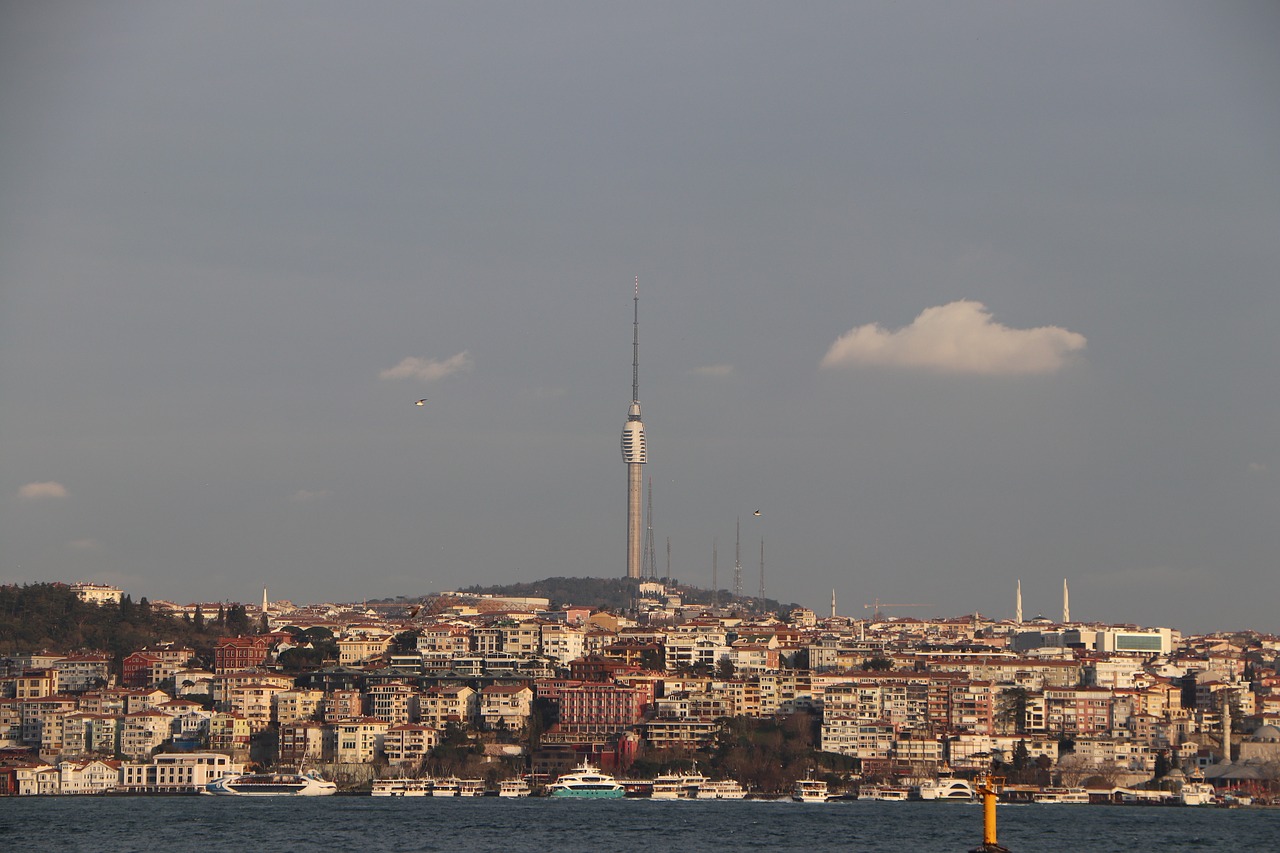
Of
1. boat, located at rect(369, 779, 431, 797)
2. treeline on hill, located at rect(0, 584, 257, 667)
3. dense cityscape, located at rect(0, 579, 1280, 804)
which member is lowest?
boat, located at rect(369, 779, 431, 797)

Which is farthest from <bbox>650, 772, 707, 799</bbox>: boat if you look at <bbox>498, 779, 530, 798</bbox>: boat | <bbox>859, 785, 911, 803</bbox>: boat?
<bbox>859, 785, 911, 803</bbox>: boat

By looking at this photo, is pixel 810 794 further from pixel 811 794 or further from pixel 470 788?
pixel 470 788

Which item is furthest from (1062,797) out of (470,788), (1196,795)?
(470,788)

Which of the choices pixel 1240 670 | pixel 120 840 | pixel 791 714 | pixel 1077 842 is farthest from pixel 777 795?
pixel 1240 670

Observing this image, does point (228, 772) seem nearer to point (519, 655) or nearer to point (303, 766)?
point (303, 766)

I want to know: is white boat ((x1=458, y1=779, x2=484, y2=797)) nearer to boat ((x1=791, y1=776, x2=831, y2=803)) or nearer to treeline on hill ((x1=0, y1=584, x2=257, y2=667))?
boat ((x1=791, y1=776, x2=831, y2=803))

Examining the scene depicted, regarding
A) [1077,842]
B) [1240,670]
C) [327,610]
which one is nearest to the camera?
[1077,842]

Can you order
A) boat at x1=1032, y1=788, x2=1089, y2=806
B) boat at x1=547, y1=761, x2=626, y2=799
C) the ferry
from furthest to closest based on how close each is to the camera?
boat at x1=547, y1=761, x2=626, y2=799 < boat at x1=1032, y1=788, x2=1089, y2=806 < the ferry
